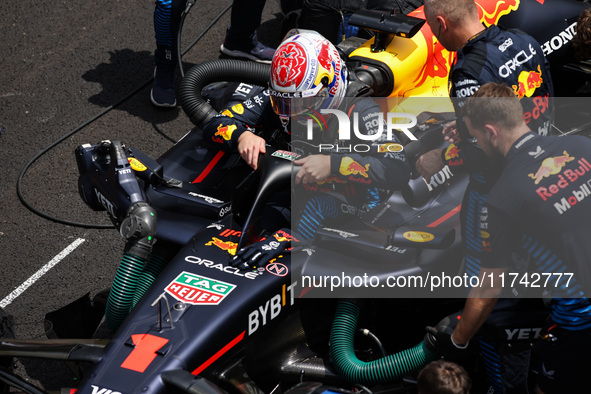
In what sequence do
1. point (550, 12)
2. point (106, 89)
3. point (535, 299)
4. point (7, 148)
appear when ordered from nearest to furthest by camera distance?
point (535, 299)
point (550, 12)
point (7, 148)
point (106, 89)

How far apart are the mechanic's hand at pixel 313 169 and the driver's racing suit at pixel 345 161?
0.04m

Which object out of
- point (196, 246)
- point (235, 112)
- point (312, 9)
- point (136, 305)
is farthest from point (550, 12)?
point (136, 305)

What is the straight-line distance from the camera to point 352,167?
11.8 feet

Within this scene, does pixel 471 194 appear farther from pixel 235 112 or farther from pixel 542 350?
Result: pixel 235 112

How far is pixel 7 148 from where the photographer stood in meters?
5.95

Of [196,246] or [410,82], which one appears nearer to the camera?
[196,246]

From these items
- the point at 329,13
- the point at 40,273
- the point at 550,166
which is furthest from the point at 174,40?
the point at 550,166

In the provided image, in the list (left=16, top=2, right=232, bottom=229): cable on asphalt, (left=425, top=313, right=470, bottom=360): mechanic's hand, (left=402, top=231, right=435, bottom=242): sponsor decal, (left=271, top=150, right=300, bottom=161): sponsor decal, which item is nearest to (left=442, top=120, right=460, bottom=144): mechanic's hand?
(left=402, top=231, right=435, bottom=242): sponsor decal

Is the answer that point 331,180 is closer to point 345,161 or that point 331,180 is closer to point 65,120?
point 345,161

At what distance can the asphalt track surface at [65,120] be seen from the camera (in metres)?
4.73

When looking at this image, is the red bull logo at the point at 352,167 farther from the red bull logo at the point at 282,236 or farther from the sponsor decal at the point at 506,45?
the sponsor decal at the point at 506,45

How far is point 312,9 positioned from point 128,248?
284 cm

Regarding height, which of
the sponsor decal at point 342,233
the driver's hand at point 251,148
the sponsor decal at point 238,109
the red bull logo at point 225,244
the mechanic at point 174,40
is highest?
the driver's hand at point 251,148

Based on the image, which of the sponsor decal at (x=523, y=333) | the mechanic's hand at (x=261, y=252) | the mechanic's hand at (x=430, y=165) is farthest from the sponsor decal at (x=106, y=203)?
the sponsor decal at (x=523, y=333)
